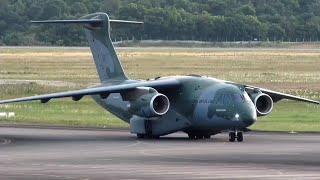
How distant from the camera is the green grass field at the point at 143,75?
172 feet

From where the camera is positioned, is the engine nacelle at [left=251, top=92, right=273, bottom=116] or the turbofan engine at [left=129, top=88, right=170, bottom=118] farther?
the engine nacelle at [left=251, top=92, right=273, bottom=116]

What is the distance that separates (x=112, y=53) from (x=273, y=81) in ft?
116

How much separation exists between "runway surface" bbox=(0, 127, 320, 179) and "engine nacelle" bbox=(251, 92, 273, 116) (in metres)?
0.92

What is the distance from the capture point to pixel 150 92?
42.2m

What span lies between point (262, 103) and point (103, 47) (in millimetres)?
7550

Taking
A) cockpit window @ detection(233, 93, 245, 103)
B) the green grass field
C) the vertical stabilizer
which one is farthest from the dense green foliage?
cockpit window @ detection(233, 93, 245, 103)

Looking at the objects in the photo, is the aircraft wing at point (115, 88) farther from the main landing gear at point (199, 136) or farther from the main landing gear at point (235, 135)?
the main landing gear at point (235, 135)

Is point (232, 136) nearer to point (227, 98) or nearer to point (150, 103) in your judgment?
point (227, 98)

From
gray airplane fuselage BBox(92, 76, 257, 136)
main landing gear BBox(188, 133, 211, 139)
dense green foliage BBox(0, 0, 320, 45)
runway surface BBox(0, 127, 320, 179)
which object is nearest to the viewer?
runway surface BBox(0, 127, 320, 179)

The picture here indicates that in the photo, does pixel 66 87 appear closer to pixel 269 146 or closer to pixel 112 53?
pixel 112 53

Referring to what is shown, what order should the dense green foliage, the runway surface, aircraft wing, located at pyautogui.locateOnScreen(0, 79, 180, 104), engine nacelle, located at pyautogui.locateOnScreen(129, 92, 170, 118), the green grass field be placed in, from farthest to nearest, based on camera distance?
the dense green foliage < the green grass field < aircraft wing, located at pyautogui.locateOnScreen(0, 79, 180, 104) < engine nacelle, located at pyautogui.locateOnScreen(129, 92, 170, 118) < the runway surface

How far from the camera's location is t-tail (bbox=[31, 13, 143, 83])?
47000mm

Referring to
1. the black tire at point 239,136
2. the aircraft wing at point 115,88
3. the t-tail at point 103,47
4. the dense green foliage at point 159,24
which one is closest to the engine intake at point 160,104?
the aircraft wing at point 115,88

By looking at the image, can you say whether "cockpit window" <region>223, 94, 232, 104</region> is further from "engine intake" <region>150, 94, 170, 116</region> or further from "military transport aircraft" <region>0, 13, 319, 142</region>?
"engine intake" <region>150, 94, 170, 116</region>
